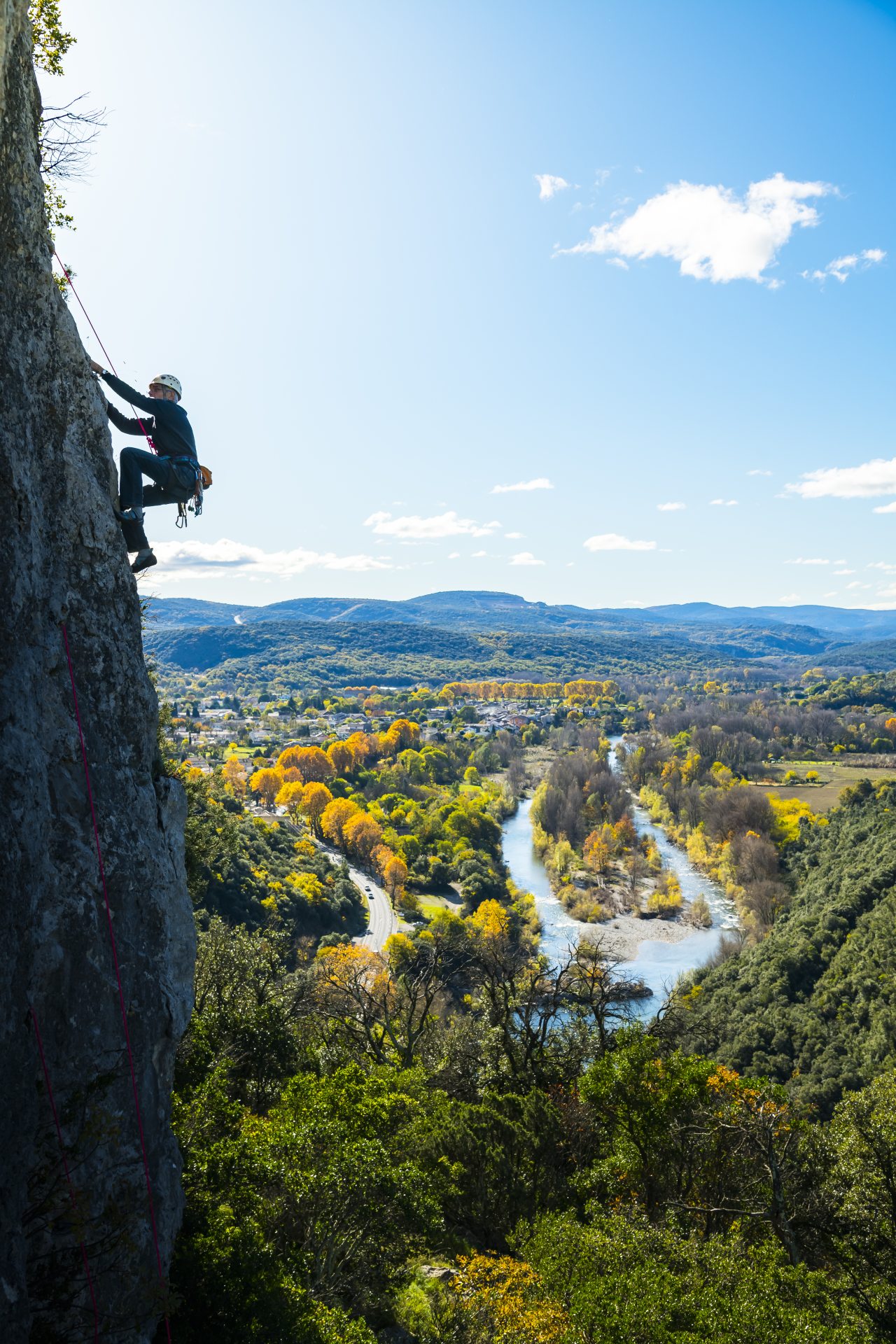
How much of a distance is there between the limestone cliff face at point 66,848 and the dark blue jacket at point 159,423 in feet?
0.96

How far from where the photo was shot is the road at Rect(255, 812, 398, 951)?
2023 inches

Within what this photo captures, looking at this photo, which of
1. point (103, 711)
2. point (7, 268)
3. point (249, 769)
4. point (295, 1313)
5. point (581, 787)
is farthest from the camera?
point (249, 769)

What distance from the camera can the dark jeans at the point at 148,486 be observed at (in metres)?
7.55

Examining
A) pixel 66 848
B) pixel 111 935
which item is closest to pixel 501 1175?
pixel 111 935

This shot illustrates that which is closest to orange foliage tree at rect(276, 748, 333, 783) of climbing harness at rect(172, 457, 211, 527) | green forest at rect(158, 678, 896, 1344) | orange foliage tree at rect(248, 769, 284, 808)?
orange foliage tree at rect(248, 769, 284, 808)

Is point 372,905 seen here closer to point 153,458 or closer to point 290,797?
point 290,797

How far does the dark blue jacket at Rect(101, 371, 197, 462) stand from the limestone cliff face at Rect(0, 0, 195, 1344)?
291 millimetres

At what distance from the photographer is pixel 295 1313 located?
7348 millimetres

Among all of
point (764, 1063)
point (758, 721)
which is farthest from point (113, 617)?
point (758, 721)

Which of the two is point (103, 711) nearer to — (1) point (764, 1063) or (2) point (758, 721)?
(1) point (764, 1063)

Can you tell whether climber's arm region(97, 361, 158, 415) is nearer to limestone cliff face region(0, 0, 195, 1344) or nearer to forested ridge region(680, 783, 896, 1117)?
limestone cliff face region(0, 0, 195, 1344)

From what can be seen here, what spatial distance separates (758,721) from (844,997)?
10433cm

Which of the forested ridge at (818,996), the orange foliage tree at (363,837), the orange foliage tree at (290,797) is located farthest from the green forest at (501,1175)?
the orange foliage tree at (290,797)

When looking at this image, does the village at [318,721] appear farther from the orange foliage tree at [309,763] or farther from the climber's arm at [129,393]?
the climber's arm at [129,393]
